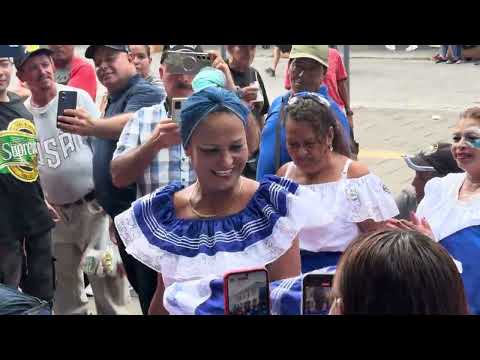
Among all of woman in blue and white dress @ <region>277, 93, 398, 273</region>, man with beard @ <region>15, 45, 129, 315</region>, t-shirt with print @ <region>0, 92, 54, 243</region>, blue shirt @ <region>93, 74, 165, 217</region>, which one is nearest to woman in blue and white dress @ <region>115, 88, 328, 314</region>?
woman in blue and white dress @ <region>277, 93, 398, 273</region>

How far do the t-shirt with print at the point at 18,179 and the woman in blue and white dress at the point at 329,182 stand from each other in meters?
1.28

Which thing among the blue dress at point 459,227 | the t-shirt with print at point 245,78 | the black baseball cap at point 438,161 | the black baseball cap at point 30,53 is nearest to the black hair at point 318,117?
the blue dress at point 459,227

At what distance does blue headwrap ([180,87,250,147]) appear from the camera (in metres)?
2.23

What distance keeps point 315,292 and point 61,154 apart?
2327mm

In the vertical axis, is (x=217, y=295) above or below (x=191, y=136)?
below

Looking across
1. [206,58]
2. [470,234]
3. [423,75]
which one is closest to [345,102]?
[206,58]

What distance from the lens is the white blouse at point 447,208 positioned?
247 centimetres

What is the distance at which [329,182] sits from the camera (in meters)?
2.72

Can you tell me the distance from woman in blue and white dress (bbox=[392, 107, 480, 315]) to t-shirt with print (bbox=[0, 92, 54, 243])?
1780mm

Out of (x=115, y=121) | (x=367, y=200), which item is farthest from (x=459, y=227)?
(x=115, y=121)

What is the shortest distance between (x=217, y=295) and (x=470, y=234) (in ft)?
3.02

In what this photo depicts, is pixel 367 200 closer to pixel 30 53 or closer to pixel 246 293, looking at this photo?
pixel 246 293
